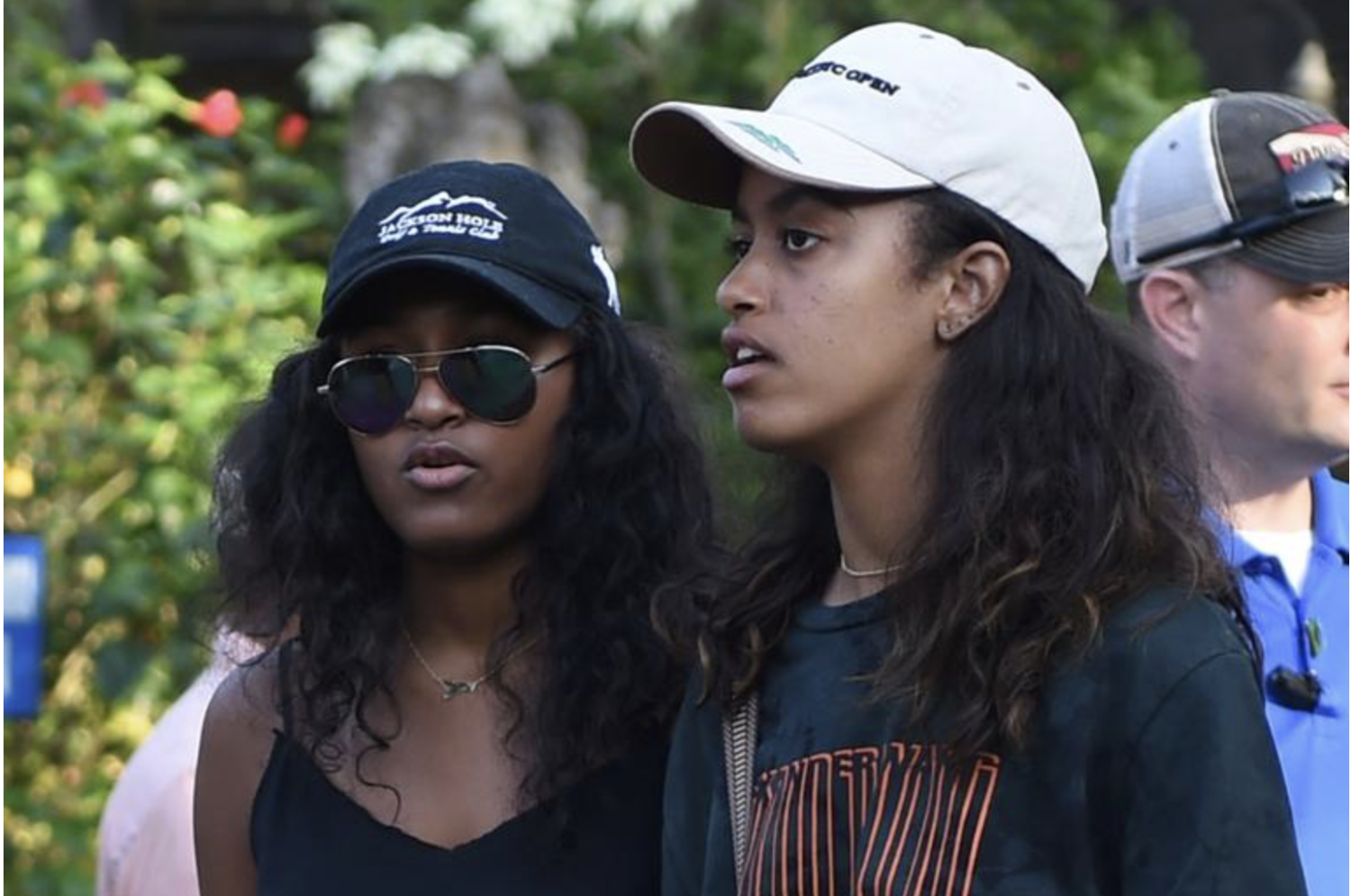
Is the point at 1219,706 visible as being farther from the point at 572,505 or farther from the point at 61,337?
the point at 61,337

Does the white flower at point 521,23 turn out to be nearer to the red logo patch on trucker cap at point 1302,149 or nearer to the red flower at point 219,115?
the red flower at point 219,115

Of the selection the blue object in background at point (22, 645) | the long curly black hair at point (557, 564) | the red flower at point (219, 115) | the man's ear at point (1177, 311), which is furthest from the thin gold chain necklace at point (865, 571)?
the red flower at point (219, 115)

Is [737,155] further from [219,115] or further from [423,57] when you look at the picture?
[423,57]

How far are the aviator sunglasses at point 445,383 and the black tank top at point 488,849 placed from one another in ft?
1.40

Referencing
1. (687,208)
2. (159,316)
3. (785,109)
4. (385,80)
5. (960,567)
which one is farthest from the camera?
(687,208)

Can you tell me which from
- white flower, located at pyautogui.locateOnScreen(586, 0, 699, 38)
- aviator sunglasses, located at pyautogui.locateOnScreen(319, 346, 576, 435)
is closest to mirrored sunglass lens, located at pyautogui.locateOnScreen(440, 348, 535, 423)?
aviator sunglasses, located at pyautogui.locateOnScreen(319, 346, 576, 435)

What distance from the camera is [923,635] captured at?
96.1 inches

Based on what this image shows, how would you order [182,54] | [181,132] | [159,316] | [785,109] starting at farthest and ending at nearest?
[182,54], [181,132], [159,316], [785,109]

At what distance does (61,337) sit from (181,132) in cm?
243

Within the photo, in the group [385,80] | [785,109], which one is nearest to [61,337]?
[385,80]

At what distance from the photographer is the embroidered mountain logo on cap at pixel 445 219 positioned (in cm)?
294

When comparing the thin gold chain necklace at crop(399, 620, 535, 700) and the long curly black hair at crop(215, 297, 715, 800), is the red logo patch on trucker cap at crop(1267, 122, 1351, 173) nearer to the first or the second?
the long curly black hair at crop(215, 297, 715, 800)

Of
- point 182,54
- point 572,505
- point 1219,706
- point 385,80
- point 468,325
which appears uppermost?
point 182,54

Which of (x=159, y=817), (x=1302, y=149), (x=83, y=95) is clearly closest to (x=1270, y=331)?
(x=1302, y=149)
